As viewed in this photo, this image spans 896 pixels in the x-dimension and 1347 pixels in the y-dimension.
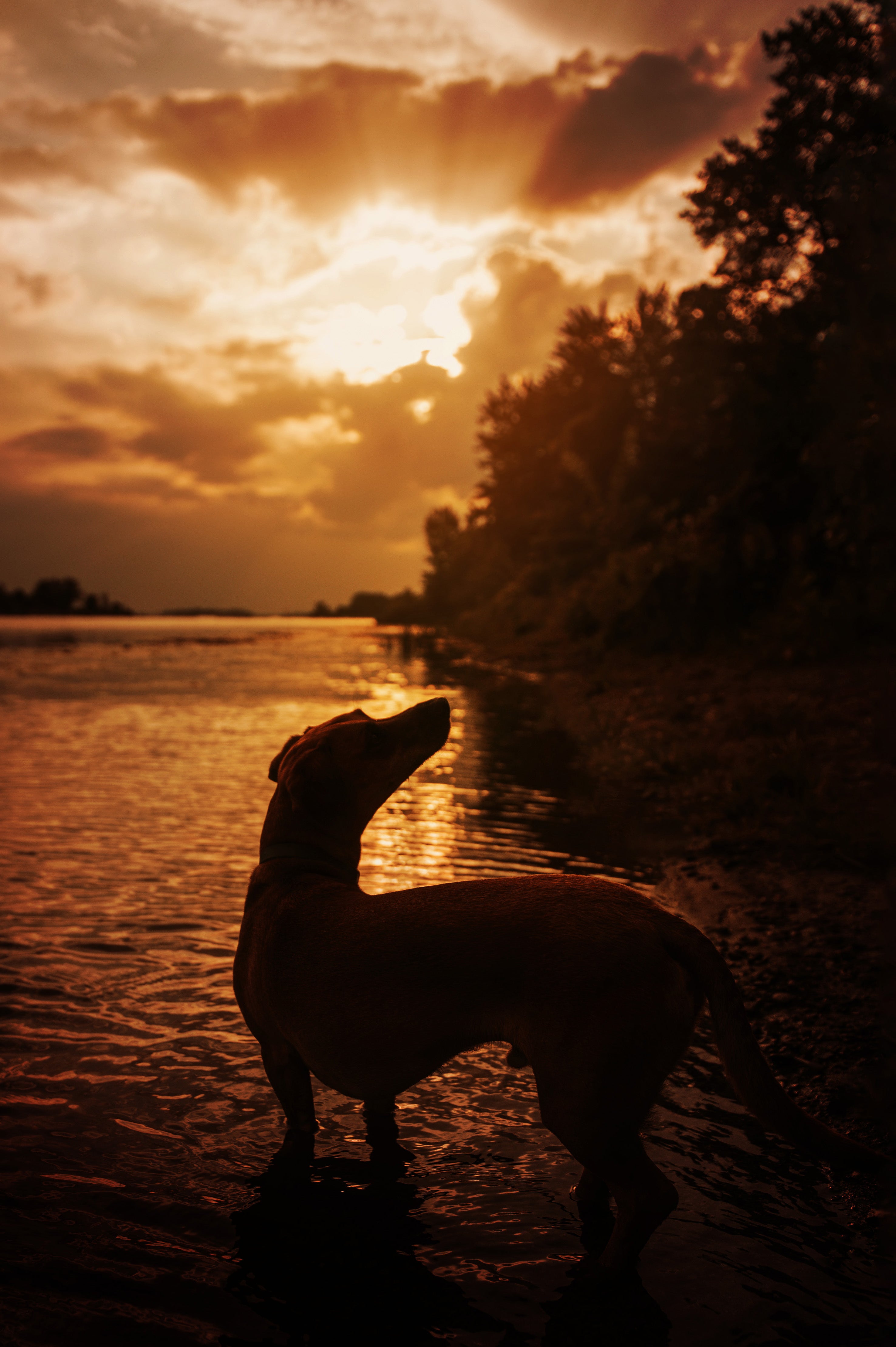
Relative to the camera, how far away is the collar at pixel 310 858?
3.24 m

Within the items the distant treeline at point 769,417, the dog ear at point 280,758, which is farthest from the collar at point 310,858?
the distant treeline at point 769,417

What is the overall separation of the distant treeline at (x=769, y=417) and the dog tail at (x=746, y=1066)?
10764mm

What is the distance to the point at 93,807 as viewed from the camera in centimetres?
906

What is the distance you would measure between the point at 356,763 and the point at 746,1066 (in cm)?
187

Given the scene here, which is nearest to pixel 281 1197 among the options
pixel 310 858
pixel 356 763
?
pixel 310 858

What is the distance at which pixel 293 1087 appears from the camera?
3129 mm

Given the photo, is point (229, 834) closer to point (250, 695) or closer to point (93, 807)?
point (93, 807)

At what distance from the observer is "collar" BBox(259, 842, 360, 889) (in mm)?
3240

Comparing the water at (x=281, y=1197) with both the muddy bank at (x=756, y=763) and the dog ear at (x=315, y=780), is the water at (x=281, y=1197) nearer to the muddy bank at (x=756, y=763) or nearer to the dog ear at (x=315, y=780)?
the dog ear at (x=315, y=780)

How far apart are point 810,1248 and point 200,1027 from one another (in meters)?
2.95

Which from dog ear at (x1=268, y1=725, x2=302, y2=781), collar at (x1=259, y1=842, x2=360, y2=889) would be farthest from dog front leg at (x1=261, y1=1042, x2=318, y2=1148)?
dog ear at (x1=268, y1=725, x2=302, y2=781)

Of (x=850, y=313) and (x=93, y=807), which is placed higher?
(x=850, y=313)

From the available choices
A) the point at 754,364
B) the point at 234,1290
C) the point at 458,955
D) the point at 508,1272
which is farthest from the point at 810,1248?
the point at 754,364

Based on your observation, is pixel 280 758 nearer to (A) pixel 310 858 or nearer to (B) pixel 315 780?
(B) pixel 315 780
